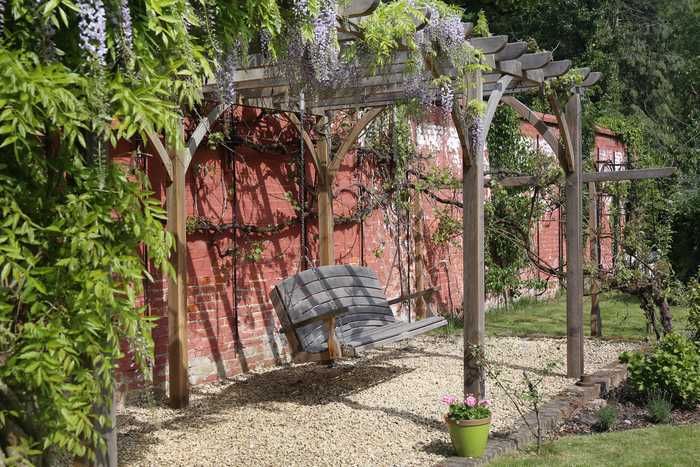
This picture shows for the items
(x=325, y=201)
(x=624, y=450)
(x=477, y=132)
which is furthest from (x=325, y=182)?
(x=624, y=450)

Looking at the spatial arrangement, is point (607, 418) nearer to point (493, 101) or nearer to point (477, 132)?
point (477, 132)

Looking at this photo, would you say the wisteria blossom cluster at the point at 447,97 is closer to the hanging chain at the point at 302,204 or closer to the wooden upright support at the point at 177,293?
the wooden upright support at the point at 177,293

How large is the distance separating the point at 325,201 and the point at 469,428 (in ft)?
12.0

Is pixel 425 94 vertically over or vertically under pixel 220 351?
over

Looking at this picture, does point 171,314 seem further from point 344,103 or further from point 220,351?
point 344,103

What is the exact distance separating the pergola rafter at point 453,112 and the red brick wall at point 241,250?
354 millimetres

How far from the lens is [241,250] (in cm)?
674

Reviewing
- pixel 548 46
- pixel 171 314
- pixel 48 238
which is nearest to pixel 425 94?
pixel 171 314

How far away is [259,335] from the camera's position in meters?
6.95

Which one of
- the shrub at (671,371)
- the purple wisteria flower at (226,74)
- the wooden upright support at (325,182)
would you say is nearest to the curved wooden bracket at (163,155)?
the purple wisteria flower at (226,74)

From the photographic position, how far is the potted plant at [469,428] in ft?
14.0

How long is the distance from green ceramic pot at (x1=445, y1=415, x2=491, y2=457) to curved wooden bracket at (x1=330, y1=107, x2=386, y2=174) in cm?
372

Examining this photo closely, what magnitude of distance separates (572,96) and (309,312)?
259cm

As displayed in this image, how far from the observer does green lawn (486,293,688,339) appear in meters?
8.84
